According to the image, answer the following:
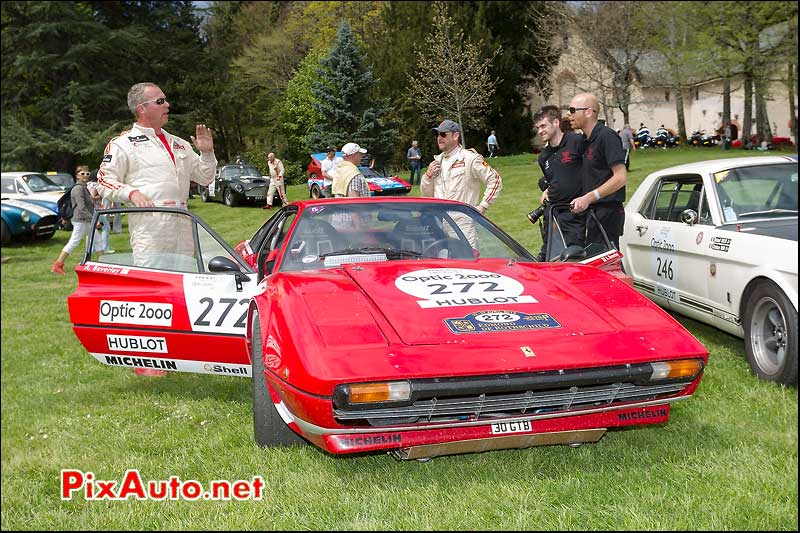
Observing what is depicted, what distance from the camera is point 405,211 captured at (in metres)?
4.29

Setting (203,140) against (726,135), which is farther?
(726,135)

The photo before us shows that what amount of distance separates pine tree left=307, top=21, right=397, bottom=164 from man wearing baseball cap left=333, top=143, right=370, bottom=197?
2104cm

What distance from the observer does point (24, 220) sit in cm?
1418

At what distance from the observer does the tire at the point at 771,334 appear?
412 cm

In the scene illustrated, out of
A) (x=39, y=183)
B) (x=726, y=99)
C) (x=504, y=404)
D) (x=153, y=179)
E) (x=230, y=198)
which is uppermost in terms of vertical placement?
(x=726, y=99)

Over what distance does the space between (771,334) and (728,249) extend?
629mm

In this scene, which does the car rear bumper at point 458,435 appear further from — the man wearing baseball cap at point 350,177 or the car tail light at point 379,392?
the man wearing baseball cap at point 350,177

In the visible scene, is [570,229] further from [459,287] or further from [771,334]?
[459,287]

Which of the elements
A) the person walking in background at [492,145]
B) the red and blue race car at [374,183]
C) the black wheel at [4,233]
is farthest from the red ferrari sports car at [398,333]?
the person walking in background at [492,145]

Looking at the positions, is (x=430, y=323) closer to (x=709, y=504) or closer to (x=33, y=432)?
(x=709, y=504)

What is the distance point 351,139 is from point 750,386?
990 inches

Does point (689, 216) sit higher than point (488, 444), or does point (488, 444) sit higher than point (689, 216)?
point (689, 216)

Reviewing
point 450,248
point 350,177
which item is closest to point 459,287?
point 450,248

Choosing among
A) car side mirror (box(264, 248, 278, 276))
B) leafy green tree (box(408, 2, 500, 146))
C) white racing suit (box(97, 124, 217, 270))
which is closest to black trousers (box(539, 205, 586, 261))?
car side mirror (box(264, 248, 278, 276))
